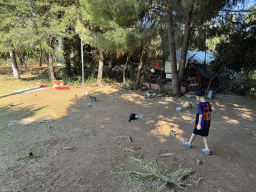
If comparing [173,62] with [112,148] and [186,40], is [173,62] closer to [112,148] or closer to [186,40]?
[186,40]

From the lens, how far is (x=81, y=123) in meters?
5.09

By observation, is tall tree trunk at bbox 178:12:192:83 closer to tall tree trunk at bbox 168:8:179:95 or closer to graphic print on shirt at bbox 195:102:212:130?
tall tree trunk at bbox 168:8:179:95

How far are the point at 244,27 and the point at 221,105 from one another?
405 centimetres

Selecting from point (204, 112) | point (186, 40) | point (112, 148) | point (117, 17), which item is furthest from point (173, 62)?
point (112, 148)

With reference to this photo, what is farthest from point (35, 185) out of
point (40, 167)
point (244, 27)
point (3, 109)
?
point (244, 27)

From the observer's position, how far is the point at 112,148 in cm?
354

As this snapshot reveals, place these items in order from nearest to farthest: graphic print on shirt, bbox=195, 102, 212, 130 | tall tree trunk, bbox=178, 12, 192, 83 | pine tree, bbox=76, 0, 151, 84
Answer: graphic print on shirt, bbox=195, 102, 212, 130
pine tree, bbox=76, 0, 151, 84
tall tree trunk, bbox=178, 12, 192, 83

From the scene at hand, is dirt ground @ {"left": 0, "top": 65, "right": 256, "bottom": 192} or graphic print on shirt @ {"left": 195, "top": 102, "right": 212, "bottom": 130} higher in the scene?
graphic print on shirt @ {"left": 195, "top": 102, "right": 212, "bottom": 130}

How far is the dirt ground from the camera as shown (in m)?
2.43

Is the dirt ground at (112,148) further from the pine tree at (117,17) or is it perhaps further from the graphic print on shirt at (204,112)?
the pine tree at (117,17)

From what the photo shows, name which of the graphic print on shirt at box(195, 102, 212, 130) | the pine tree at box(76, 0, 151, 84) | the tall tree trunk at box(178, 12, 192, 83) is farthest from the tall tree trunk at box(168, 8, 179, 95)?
the graphic print on shirt at box(195, 102, 212, 130)

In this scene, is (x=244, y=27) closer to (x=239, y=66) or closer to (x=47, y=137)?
(x=239, y=66)

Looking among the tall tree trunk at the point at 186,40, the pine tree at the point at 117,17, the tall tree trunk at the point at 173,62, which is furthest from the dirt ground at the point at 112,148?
the pine tree at the point at 117,17

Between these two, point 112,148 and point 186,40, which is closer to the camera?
point 112,148
